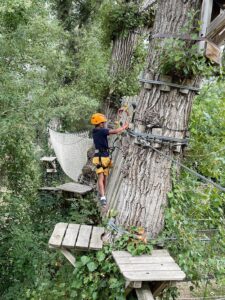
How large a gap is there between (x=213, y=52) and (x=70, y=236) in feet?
4.47

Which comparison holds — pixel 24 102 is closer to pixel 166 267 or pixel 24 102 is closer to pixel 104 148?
pixel 104 148

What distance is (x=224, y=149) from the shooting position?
2172 mm

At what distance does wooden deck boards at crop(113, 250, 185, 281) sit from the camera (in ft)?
4.81

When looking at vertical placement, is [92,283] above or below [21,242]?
above

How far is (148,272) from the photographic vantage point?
1.51m

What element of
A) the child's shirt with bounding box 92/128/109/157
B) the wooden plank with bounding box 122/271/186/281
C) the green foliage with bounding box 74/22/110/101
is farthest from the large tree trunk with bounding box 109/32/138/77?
the wooden plank with bounding box 122/271/186/281

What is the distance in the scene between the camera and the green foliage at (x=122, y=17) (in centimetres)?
416

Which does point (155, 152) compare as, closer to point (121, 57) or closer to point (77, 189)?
point (77, 189)

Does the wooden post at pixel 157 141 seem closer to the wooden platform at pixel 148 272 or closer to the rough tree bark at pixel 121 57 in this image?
the wooden platform at pixel 148 272

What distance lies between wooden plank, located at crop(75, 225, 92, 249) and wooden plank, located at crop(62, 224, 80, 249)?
3 cm

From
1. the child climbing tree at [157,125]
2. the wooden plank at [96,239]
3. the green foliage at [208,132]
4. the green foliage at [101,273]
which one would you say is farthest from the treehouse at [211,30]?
the wooden plank at [96,239]

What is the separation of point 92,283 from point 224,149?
1.23 meters

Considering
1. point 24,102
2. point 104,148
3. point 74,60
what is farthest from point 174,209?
point 74,60

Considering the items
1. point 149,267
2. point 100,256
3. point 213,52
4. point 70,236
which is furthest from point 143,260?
point 213,52
